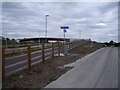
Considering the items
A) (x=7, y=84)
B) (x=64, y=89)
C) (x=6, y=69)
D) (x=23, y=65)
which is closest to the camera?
(x=64, y=89)

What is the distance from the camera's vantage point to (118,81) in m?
13.1

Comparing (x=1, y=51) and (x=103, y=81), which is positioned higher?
(x=1, y=51)

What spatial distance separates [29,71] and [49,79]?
2.35m

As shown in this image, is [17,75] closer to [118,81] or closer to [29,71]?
[29,71]

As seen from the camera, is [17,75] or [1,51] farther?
[17,75]

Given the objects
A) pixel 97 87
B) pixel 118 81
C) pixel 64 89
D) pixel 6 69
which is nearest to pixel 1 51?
pixel 6 69

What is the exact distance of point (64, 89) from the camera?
10945mm

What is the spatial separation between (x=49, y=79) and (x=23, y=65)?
8.04 ft

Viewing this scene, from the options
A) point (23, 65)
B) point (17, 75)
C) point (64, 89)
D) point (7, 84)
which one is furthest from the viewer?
point (23, 65)

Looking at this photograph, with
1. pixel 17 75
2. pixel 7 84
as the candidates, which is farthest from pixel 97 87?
pixel 17 75

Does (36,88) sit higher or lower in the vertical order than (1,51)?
lower

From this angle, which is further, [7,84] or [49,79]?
[49,79]

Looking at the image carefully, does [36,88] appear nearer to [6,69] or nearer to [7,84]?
[7,84]

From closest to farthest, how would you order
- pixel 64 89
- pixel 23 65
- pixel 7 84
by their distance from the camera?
pixel 64 89, pixel 7 84, pixel 23 65
